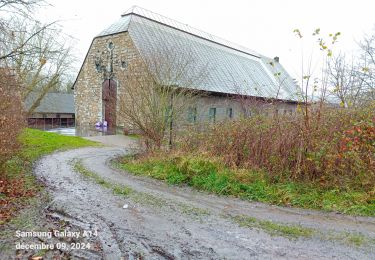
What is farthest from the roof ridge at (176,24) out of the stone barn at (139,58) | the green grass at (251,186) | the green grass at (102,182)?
the green grass at (251,186)

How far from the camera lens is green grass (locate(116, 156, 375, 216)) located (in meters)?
5.59

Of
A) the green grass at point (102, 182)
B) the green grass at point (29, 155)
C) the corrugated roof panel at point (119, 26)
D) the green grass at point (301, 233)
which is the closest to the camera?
the green grass at point (301, 233)

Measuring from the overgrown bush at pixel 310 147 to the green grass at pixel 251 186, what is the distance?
0.98 feet

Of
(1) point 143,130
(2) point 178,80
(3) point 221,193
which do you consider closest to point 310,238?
(3) point 221,193

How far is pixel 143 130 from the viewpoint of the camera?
10.6 m

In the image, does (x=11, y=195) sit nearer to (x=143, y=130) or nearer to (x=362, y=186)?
(x=143, y=130)

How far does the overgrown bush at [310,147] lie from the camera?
20.5 feet

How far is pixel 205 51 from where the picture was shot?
2580cm

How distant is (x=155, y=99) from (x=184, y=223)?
6836 millimetres

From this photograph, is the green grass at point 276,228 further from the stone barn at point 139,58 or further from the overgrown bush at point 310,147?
the stone barn at point 139,58

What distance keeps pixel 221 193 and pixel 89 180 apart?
378cm

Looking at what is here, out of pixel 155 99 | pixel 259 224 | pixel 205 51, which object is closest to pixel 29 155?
pixel 155 99

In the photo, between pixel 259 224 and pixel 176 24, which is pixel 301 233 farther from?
pixel 176 24

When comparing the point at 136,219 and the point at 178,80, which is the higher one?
the point at 178,80
